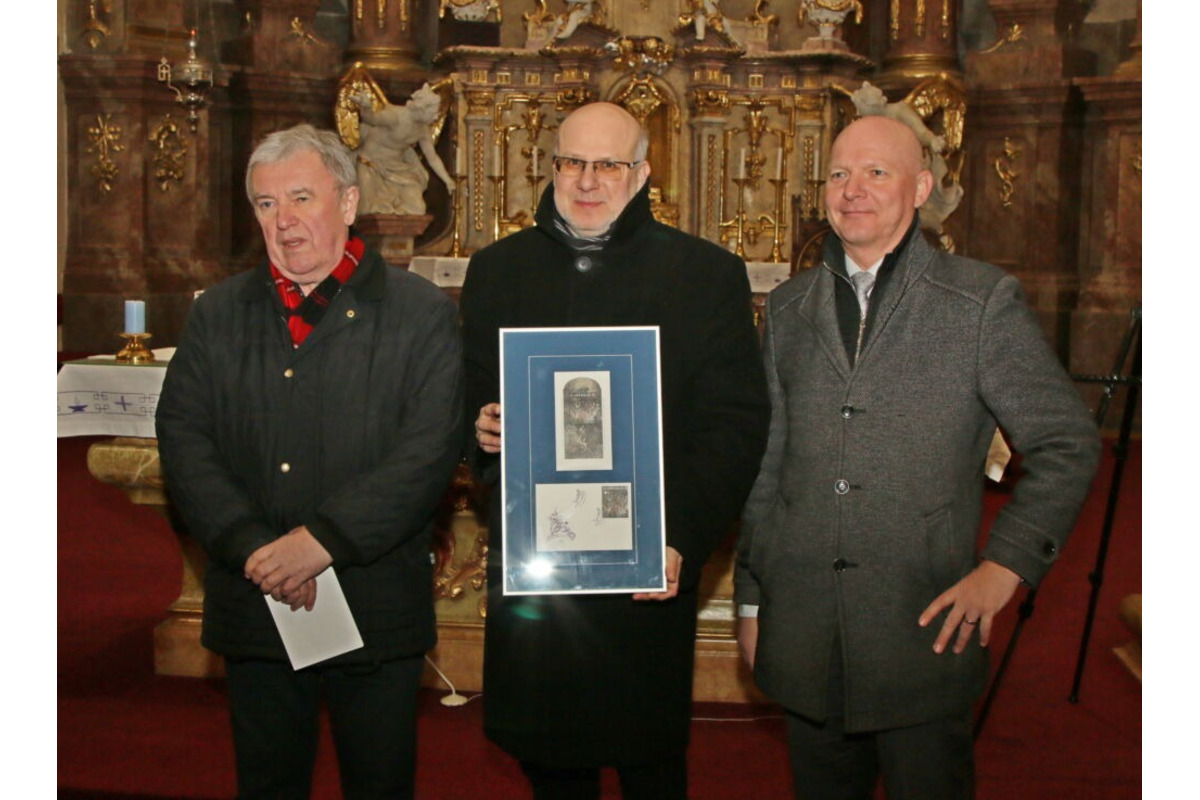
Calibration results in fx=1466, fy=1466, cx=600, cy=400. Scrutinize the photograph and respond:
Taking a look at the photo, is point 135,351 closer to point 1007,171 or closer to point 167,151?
point 167,151

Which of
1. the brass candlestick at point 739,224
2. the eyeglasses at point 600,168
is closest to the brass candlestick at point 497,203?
the brass candlestick at point 739,224

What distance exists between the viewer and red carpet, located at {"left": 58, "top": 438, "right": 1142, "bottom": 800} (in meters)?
4.52

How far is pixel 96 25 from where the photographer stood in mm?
12688

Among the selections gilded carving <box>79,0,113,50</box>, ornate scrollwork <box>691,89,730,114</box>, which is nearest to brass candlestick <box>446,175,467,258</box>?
ornate scrollwork <box>691,89,730,114</box>

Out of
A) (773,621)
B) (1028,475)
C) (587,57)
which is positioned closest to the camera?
(1028,475)

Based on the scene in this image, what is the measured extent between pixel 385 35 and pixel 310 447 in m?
10.8

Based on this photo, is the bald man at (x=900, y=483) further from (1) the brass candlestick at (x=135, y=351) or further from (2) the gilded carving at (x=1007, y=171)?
(2) the gilded carving at (x=1007, y=171)

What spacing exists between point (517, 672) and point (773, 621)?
0.56 meters

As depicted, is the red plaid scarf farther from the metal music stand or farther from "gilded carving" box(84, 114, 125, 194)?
"gilded carving" box(84, 114, 125, 194)

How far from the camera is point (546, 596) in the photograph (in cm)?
309

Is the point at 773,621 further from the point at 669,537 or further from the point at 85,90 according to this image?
the point at 85,90

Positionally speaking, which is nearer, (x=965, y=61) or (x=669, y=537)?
(x=669, y=537)

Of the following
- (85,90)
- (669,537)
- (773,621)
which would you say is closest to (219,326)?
(669,537)

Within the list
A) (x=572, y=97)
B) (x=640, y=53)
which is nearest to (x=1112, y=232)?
(x=640, y=53)
